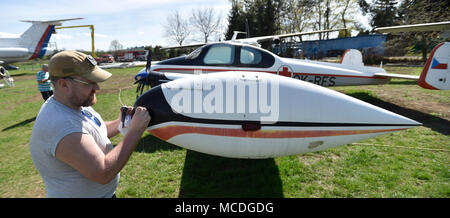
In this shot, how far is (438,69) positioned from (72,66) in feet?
26.8

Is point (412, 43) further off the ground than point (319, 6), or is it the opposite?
point (319, 6)

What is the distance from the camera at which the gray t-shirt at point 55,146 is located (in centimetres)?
133

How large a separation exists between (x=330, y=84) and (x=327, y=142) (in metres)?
4.68

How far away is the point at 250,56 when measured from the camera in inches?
221

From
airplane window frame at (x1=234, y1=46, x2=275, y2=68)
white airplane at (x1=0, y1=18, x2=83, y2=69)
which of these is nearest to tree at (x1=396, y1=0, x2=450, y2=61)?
airplane window frame at (x1=234, y1=46, x2=275, y2=68)

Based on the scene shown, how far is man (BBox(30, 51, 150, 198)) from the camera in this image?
52.5 inches

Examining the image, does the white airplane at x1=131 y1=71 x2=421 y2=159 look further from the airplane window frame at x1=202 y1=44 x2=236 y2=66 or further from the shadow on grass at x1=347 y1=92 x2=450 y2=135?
the shadow on grass at x1=347 y1=92 x2=450 y2=135

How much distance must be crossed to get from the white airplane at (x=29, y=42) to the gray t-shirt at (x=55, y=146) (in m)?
32.3

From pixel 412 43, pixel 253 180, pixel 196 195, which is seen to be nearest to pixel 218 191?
pixel 196 195

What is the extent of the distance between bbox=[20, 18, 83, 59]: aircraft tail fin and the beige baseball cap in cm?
3285

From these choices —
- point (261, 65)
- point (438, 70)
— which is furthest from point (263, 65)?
point (438, 70)

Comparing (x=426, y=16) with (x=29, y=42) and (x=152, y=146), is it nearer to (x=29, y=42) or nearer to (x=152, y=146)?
(x=152, y=146)

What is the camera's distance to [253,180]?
3.19m
